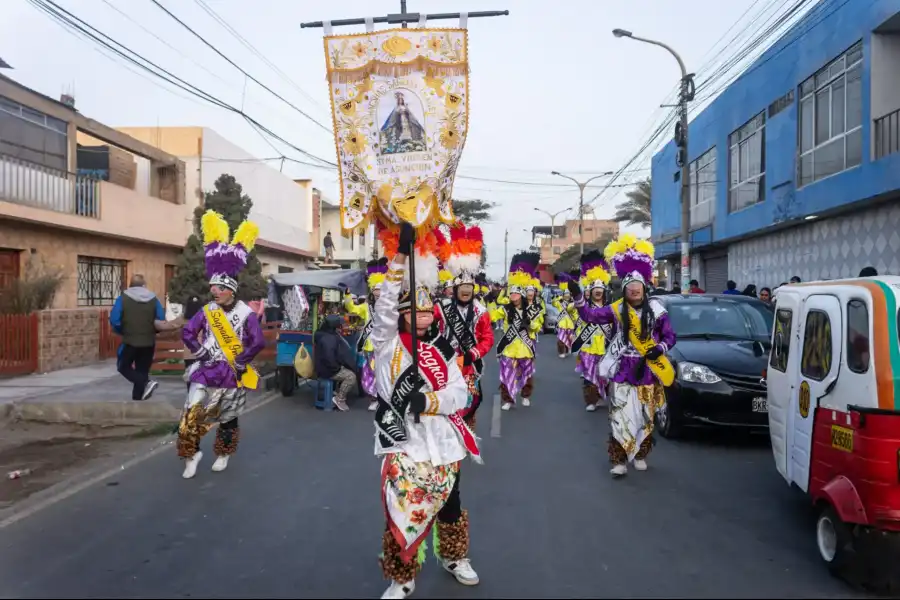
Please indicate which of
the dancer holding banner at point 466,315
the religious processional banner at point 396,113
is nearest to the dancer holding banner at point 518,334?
the dancer holding banner at point 466,315

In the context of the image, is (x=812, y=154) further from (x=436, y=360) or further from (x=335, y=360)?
(x=436, y=360)

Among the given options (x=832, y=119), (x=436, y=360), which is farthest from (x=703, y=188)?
(x=436, y=360)

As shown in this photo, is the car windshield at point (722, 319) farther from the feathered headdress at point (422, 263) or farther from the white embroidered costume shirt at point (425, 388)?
the white embroidered costume shirt at point (425, 388)

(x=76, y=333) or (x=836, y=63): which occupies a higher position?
(x=836, y=63)

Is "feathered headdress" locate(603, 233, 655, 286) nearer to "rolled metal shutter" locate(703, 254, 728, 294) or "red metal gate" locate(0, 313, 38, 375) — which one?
"red metal gate" locate(0, 313, 38, 375)

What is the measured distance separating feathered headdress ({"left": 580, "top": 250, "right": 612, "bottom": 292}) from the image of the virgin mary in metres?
4.55

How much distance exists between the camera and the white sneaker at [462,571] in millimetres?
4344

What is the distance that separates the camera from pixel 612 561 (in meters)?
4.76

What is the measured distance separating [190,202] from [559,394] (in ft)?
53.5

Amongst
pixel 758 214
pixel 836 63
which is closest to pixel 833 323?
pixel 836 63

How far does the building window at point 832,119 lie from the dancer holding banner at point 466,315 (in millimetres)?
11142

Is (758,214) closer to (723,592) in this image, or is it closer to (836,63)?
(836,63)


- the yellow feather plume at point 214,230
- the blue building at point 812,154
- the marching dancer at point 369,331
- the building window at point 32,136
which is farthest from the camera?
the building window at point 32,136

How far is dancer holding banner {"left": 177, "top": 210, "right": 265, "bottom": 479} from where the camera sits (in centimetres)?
708
